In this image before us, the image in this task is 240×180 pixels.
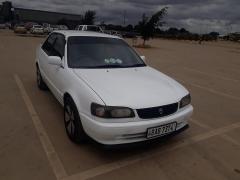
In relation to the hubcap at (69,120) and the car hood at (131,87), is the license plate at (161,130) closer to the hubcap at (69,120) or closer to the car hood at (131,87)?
the car hood at (131,87)

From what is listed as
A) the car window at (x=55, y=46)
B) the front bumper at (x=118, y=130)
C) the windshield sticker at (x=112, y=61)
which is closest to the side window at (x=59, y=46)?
the car window at (x=55, y=46)

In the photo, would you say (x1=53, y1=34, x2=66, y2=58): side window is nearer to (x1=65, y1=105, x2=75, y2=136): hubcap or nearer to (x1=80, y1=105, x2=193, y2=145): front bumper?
(x1=65, y1=105, x2=75, y2=136): hubcap

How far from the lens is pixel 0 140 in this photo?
3.76 m

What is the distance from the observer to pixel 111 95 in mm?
3256

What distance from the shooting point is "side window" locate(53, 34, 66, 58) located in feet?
15.3

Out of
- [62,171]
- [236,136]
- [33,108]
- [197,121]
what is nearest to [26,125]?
[33,108]

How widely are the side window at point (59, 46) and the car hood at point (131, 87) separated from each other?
2.76 feet

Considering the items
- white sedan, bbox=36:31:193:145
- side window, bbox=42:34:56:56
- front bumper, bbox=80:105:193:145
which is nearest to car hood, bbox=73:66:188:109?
white sedan, bbox=36:31:193:145

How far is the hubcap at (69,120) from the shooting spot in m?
3.71

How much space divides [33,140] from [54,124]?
0.66 metres

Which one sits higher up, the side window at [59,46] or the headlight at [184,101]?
the side window at [59,46]

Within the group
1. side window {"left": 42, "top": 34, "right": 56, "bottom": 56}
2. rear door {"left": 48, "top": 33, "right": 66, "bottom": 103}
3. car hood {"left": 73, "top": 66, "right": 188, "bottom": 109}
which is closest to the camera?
car hood {"left": 73, "top": 66, "right": 188, "bottom": 109}

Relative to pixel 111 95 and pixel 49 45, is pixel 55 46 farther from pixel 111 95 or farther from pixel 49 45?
pixel 111 95

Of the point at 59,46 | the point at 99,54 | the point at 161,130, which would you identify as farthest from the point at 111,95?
the point at 59,46
